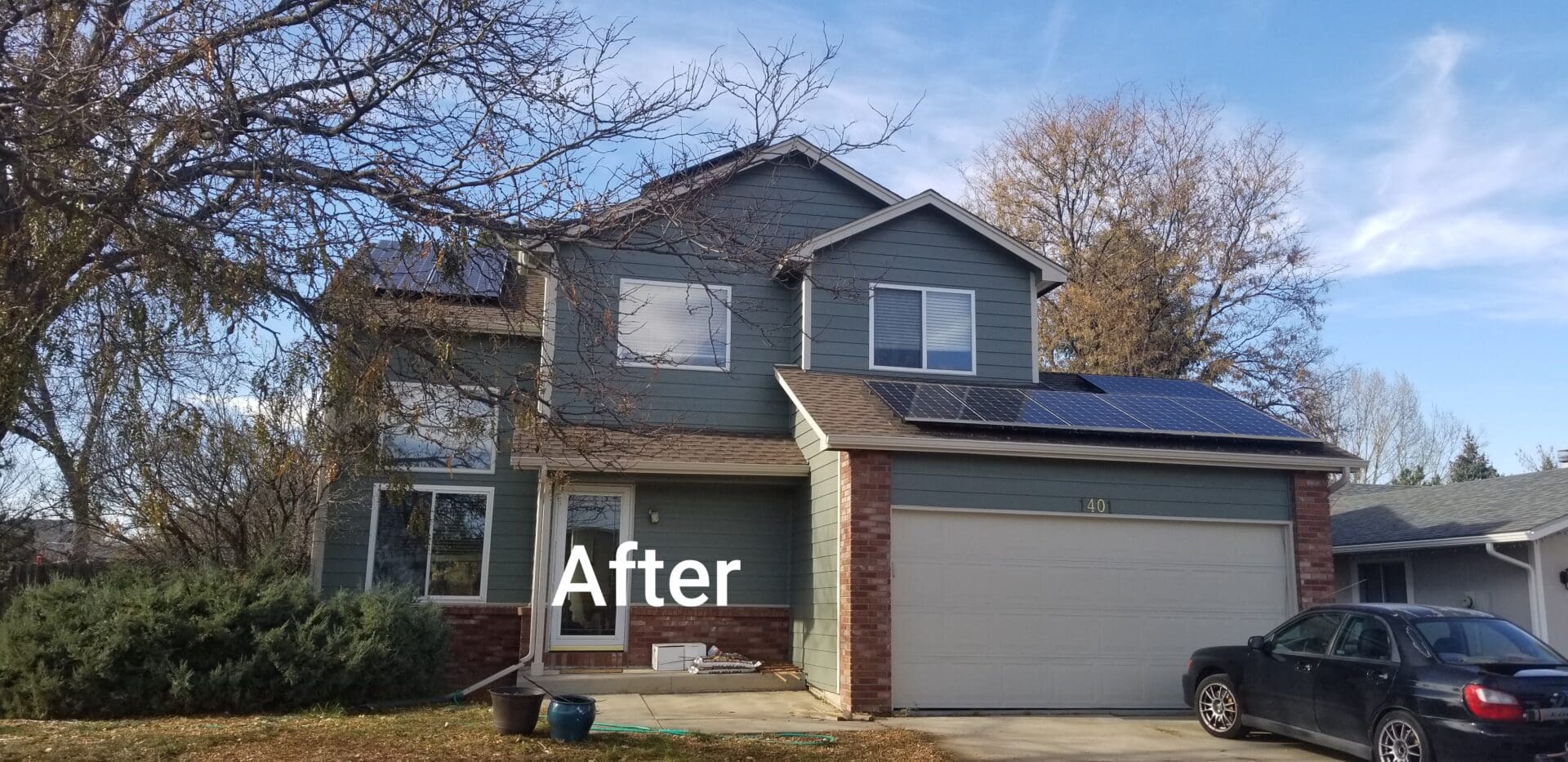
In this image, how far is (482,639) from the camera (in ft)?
46.5

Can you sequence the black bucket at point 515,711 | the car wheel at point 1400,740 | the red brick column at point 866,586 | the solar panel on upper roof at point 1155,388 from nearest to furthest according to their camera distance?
the car wheel at point 1400,740, the black bucket at point 515,711, the red brick column at point 866,586, the solar panel on upper roof at point 1155,388

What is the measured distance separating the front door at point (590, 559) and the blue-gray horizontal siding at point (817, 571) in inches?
84.4

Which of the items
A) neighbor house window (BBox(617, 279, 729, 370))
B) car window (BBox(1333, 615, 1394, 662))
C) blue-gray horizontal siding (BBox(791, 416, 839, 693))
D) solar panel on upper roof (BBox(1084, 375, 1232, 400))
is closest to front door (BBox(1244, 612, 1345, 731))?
car window (BBox(1333, 615, 1394, 662))

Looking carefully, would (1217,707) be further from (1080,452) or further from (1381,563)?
(1381,563)

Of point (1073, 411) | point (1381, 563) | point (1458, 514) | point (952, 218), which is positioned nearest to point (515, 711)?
point (1073, 411)

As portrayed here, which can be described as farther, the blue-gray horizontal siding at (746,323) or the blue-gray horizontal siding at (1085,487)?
the blue-gray horizontal siding at (746,323)

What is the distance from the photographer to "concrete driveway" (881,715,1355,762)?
10.1 metres

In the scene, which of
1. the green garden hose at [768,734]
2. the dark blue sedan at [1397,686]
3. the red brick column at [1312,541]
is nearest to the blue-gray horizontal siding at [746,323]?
the green garden hose at [768,734]

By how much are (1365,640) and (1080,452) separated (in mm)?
3649

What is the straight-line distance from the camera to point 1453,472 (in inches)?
1490

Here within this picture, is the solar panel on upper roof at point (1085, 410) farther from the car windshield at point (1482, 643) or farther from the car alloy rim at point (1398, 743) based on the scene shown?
the car alloy rim at point (1398, 743)

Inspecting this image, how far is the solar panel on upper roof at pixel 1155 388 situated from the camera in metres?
16.1

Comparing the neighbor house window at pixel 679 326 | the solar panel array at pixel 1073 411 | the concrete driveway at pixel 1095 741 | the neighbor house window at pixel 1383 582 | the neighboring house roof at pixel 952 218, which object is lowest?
the concrete driveway at pixel 1095 741

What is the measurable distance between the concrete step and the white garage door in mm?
1968
